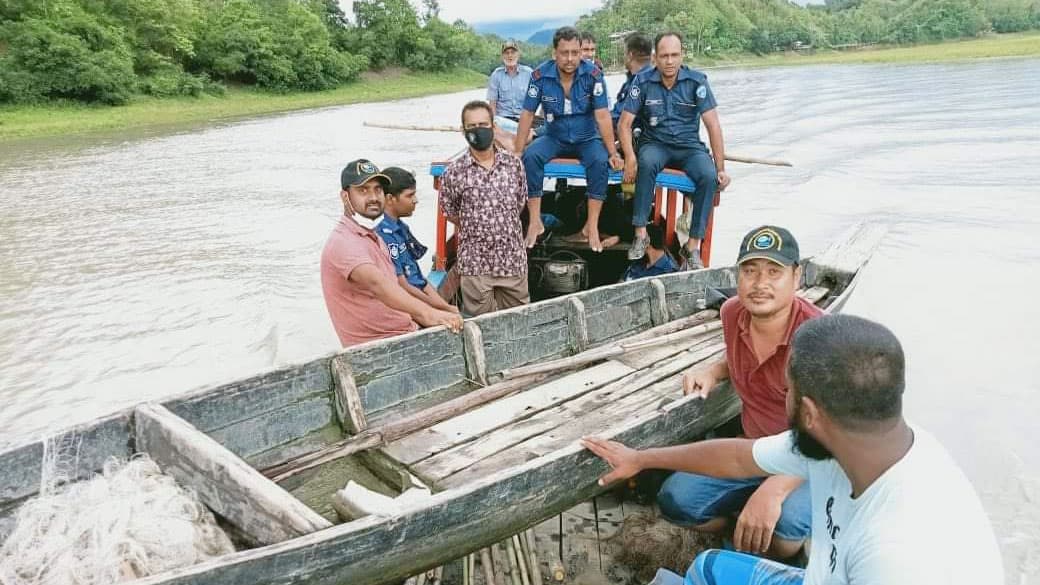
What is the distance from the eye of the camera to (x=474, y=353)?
4520 mm

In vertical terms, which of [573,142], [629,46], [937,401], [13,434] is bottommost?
[937,401]

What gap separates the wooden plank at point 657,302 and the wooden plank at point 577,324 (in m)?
0.72

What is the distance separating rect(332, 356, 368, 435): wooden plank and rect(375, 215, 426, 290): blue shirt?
0.91 m

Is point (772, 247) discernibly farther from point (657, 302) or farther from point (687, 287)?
point (687, 287)

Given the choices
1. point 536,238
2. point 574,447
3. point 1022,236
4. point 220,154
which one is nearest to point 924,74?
point 1022,236

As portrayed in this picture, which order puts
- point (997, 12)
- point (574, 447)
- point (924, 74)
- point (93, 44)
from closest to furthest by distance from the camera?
point (574, 447) → point (93, 44) → point (924, 74) → point (997, 12)

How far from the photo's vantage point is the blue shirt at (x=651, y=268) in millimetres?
6414

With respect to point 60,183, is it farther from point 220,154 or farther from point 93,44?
point 93,44

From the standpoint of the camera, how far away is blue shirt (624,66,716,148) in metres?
Result: 6.24

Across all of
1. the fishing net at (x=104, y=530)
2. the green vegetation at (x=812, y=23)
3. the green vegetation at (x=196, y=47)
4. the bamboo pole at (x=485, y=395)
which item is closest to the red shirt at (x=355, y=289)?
the bamboo pole at (x=485, y=395)

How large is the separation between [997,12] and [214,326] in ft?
289

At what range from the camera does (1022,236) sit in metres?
11.5

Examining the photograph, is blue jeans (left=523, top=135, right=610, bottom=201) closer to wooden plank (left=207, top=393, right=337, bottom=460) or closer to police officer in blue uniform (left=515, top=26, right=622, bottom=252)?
police officer in blue uniform (left=515, top=26, right=622, bottom=252)

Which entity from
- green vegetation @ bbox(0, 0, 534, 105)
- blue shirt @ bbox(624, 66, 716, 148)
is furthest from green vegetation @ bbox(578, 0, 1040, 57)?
blue shirt @ bbox(624, 66, 716, 148)
